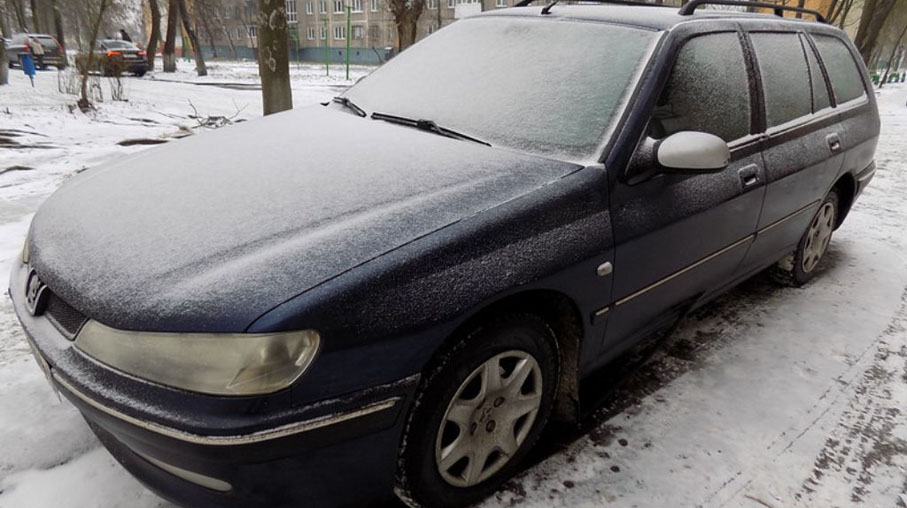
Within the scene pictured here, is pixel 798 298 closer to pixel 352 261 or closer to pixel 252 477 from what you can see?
pixel 352 261

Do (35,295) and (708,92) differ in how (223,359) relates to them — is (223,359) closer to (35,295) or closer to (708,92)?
(35,295)

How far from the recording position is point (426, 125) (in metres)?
2.47

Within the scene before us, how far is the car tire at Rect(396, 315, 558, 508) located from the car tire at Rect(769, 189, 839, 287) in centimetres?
244

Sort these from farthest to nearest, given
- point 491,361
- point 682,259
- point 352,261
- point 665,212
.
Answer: point 682,259 → point 665,212 → point 491,361 → point 352,261

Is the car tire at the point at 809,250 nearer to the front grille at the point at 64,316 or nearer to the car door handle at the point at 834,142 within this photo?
the car door handle at the point at 834,142

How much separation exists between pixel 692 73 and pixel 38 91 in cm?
1503

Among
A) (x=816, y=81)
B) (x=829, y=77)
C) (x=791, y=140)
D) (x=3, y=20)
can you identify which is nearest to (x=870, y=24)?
(x=829, y=77)

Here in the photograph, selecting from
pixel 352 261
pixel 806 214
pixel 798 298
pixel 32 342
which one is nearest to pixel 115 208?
pixel 32 342

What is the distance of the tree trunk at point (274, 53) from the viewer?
23.4 ft

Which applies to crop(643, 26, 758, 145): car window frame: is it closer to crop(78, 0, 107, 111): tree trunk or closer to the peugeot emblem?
the peugeot emblem

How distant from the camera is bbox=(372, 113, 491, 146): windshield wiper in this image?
232cm

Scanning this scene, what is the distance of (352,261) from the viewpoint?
1.51 meters

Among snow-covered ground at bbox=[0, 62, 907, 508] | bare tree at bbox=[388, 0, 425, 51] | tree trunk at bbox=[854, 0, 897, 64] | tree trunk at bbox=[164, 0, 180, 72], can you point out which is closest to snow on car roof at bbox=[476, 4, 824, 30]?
snow-covered ground at bbox=[0, 62, 907, 508]

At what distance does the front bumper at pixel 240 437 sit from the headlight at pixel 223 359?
0.09 feet
